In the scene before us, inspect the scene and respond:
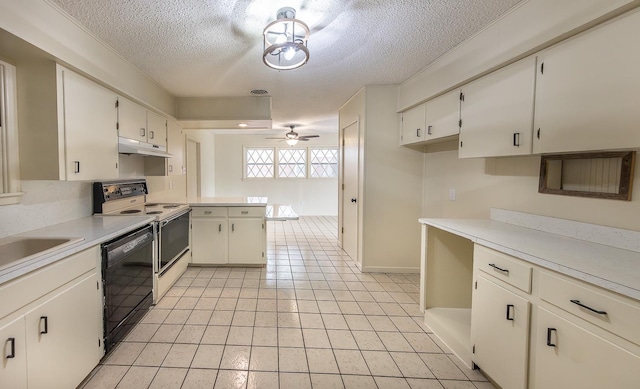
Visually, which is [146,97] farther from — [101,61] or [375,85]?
[375,85]

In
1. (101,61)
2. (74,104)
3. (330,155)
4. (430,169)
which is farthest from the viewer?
(330,155)

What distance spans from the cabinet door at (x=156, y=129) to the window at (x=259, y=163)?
13.9 feet

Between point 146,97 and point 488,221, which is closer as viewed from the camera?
point 488,221

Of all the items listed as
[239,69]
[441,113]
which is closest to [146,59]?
[239,69]

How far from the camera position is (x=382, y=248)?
11.3 feet

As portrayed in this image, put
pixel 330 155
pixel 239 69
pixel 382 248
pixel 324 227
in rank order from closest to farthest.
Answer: pixel 239 69 → pixel 382 248 → pixel 324 227 → pixel 330 155

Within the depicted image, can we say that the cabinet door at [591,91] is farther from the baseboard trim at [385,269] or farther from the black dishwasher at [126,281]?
the black dishwasher at [126,281]

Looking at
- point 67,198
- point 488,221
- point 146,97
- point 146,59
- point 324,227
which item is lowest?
point 324,227

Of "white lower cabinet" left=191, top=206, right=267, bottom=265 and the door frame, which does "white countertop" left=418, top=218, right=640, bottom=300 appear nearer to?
the door frame

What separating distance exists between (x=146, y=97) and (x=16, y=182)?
1530 millimetres

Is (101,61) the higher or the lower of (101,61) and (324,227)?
the higher

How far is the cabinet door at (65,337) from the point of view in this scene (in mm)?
1246

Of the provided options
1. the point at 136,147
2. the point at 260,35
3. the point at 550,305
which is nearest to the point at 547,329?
the point at 550,305

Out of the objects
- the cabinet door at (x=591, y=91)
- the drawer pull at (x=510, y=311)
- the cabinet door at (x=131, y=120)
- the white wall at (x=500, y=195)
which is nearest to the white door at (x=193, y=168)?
the cabinet door at (x=131, y=120)
